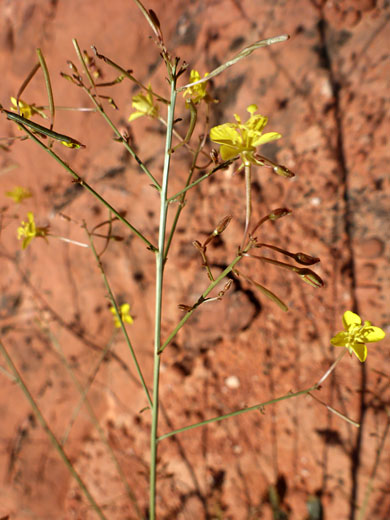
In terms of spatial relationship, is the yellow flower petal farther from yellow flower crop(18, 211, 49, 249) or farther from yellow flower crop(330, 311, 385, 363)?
yellow flower crop(18, 211, 49, 249)

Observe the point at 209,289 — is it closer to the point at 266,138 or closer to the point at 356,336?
the point at 266,138

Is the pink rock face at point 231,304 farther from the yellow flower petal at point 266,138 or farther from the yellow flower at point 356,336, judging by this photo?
the yellow flower petal at point 266,138

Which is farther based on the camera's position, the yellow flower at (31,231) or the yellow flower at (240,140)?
the yellow flower at (31,231)

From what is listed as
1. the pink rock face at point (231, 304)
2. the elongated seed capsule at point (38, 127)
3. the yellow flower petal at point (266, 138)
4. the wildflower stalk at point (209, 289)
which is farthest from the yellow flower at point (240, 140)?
the pink rock face at point (231, 304)

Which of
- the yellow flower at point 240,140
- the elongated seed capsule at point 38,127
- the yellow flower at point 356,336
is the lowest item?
the yellow flower at point 356,336

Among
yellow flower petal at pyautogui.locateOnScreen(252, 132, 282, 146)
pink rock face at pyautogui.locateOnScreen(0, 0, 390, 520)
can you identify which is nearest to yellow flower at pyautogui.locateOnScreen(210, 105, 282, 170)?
yellow flower petal at pyautogui.locateOnScreen(252, 132, 282, 146)


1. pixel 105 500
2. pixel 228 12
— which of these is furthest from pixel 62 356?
pixel 228 12

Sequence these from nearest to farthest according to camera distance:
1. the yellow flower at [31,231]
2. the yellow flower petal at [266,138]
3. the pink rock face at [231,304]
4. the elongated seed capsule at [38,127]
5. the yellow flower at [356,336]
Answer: the elongated seed capsule at [38,127], the yellow flower petal at [266,138], the yellow flower at [356,336], the yellow flower at [31,231], the pink rock face at [231,304]
